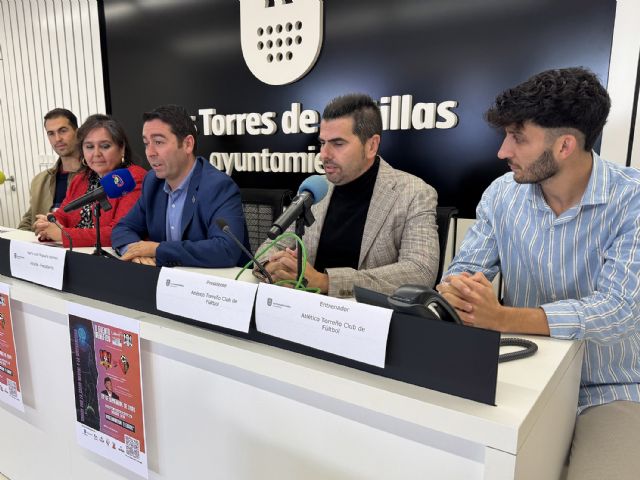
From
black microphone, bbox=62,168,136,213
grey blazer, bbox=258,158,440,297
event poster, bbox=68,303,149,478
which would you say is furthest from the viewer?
grey blazer, bbox=258,158,440,297

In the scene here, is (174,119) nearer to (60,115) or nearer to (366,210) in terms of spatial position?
(366,210)

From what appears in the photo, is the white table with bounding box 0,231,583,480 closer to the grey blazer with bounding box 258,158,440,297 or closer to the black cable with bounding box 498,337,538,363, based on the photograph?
the black cable with bounding box 498,337,538,363

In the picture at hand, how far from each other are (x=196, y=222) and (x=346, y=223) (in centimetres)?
67

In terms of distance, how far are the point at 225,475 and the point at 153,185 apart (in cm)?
159

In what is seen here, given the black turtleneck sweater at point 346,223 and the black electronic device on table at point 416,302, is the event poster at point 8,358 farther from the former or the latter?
the black turtleneck sweater at point 346,223

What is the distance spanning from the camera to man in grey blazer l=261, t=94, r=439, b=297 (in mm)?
1715

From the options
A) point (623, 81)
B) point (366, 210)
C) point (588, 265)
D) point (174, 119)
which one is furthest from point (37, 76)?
point (588, 265)

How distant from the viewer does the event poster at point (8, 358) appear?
1.23 metres

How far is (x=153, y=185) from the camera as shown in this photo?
7.12 feet

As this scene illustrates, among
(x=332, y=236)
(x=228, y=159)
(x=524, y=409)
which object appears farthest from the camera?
(x=228, y=159)

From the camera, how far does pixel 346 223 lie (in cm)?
194

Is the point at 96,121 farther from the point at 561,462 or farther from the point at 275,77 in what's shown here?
the point at 561,462

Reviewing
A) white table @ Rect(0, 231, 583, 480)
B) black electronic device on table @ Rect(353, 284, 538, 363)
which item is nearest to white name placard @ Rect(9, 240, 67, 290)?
white table @ Rect(0, 231, 583, 480)

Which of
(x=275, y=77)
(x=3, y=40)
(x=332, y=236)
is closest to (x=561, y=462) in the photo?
(x=332, y=236)
